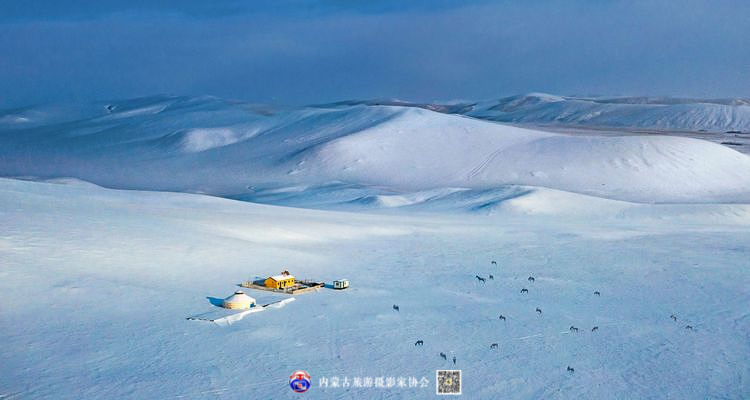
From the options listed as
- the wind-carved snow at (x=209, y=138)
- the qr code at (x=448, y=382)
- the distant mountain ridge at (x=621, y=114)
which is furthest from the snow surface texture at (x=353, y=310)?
the distant mountain ridge at (x=621, y=114)

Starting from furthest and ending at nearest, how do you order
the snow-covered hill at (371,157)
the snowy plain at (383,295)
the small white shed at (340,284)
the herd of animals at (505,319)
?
1. the snow-covered hill at (371,157)
2. the small white shed at (340,284)
3. the herd of animals at (505,319)
4. the snowy plain at (383,295)

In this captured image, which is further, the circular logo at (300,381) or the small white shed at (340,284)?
the small white shed at (340,284)

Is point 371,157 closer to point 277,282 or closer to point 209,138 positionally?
point 209,138

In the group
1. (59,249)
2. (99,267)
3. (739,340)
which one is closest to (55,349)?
(99,267)

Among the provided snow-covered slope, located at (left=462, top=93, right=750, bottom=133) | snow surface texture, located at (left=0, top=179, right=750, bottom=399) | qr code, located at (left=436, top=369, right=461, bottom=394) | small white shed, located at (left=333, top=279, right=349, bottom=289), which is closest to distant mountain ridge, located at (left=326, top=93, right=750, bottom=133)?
snow-covered slope, located at (left=462, top=93, right=750, bottom=133)

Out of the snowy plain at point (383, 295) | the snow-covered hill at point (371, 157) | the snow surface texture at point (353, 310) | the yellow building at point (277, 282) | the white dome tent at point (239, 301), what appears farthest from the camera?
the snow-covered hill at point (371, 157)

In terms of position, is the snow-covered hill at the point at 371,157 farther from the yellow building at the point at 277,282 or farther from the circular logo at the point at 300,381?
the circular logo at the point at 300,381
